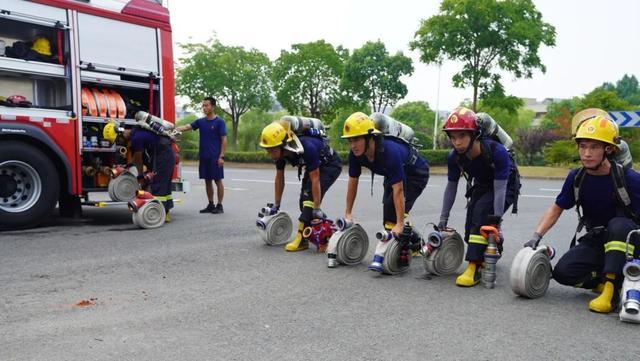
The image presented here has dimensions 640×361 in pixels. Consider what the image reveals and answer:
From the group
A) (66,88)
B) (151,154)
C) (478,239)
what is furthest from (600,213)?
(66,88)

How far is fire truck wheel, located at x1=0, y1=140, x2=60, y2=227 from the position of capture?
739 centimetres

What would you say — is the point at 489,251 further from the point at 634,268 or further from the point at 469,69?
the point at 469,69

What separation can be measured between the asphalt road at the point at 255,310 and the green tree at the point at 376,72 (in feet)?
99.0

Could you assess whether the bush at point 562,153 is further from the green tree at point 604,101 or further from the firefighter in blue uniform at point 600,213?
the firefighter in blue uniform at point 600,213

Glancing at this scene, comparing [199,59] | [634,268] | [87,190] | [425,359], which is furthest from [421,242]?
[199,59]

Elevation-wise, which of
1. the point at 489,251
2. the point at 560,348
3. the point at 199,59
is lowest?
the point at 560,348

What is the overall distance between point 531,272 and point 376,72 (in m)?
32.8

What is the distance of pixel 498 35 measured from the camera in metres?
24.6

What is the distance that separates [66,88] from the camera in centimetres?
791

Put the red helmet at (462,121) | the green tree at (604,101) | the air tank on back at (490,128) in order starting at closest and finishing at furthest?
1. the red helmet at (462,121)
2. the air tank on back at (490,128)
3. the green tree at (604,101)

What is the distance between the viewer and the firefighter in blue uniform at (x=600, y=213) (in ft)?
14.1

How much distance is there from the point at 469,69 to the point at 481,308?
2297 cm

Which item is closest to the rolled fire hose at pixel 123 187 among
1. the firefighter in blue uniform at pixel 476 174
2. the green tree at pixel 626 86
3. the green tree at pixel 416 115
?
the firefighter in blue uniform at pixel 476 174

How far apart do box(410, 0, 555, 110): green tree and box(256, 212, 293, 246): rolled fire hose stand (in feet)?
66.0
